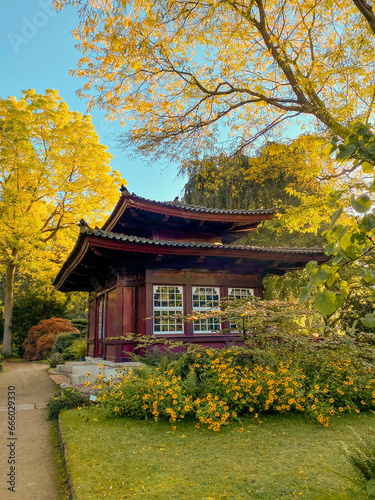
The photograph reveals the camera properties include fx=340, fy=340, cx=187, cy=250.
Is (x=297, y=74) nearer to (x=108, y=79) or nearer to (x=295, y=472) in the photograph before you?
(x=108, y=79)

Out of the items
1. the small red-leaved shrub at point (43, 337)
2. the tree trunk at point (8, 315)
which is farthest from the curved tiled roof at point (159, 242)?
the tree trunk at point (8, 315)

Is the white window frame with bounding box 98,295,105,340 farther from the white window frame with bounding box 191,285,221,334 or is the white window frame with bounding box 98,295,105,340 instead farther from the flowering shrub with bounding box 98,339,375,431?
the flowering shrub with bounding box 98,339,375,431

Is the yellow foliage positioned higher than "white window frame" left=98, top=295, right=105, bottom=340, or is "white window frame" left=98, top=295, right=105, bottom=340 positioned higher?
the yellow foliage

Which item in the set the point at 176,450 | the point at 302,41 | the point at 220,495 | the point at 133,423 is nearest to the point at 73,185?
the point at 302,41

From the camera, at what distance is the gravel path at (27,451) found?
3523mm

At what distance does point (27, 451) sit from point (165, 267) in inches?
249

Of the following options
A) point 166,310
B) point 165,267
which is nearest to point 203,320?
point 166,310

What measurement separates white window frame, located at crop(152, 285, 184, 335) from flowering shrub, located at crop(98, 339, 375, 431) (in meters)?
3.33

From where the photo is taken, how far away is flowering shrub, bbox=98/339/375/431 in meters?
5.32

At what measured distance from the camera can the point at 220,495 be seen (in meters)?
3.03

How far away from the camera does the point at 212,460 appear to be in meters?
3.87

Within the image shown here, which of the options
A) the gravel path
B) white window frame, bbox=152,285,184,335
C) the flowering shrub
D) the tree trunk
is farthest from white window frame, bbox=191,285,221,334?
the tree trunk

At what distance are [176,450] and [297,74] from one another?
6.64m

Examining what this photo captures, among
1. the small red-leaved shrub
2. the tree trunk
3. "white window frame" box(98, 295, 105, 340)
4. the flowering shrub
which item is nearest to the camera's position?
the flowering shrub
